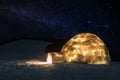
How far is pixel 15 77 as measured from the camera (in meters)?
5.60

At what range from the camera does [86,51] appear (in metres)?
8.46

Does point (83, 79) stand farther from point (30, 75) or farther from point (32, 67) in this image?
point (32, 67)

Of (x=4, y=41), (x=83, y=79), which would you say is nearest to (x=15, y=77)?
(x=83, y=79)

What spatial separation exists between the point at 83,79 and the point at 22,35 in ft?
21.2

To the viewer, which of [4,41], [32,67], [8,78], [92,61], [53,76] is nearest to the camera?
[8,78]

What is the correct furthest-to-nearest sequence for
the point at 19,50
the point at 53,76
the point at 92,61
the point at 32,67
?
the point at 19,50, the point at 92,61, the point at 32,67, the point at 53,76

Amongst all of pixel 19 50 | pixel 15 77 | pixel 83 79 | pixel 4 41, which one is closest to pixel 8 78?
pixel 15 77

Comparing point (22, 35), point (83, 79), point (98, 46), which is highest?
point (22, 35)

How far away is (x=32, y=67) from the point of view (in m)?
7.14

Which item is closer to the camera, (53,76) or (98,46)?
(53,76)

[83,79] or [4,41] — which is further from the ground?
[4,41]

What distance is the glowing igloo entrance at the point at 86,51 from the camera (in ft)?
27.7

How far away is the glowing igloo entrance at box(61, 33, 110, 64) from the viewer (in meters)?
8.43

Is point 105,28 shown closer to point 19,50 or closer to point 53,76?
point 19,50
